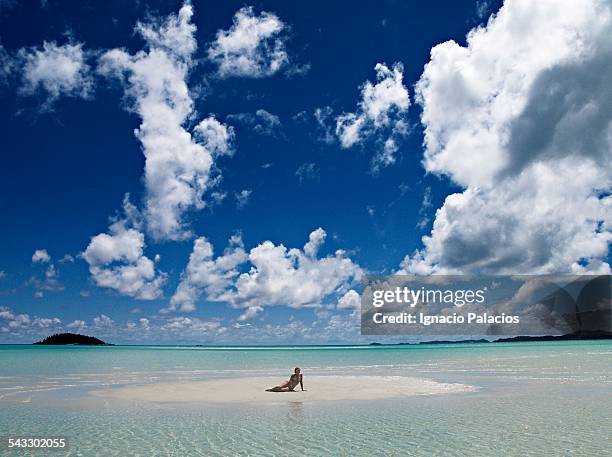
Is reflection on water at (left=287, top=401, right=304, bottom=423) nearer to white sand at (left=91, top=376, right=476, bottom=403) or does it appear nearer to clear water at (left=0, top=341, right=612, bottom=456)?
clear water at (left=0, top=341, right=612, bottom=456)

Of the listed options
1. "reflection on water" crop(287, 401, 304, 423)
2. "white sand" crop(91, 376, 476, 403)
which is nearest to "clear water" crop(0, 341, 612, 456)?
"reflection on water" crop(287, 401, 304, 423)

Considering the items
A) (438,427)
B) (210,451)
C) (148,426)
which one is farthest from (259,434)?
(438,427)

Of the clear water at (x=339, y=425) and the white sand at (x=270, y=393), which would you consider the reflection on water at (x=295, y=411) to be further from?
the white sand at (x=270, y=393)

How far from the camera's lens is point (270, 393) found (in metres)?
30.1

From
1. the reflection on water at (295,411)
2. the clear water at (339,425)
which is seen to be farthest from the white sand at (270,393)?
the clear water at (339,425)

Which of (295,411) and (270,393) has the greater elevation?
(295,411)

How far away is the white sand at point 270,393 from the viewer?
92.4ft

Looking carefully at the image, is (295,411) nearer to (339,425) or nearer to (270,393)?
(339,425)

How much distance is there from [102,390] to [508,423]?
973 inches

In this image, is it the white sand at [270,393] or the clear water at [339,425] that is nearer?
the clear water at [339,425]

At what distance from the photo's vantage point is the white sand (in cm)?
2817

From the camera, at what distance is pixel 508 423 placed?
1953cm

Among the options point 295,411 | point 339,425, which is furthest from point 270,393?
point 339,425

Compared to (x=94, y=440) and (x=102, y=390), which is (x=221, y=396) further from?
(x=94, y=440)
